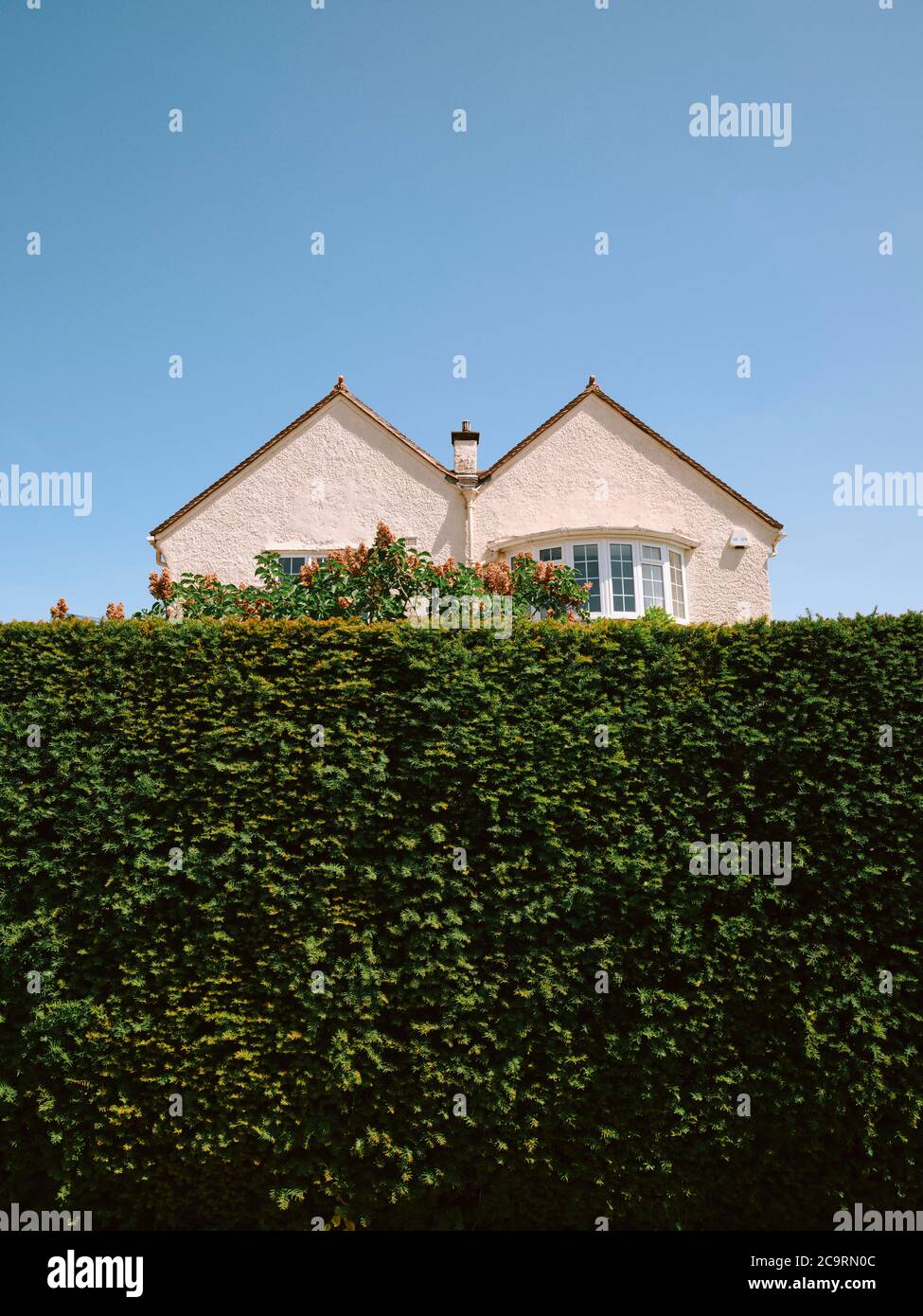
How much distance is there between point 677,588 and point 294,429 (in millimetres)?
9643

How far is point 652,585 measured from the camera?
59.4 feet

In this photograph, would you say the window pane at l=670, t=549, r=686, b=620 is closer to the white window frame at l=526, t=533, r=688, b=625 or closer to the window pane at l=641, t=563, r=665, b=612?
the white window frame at l=526, t=533, r=688, b=625

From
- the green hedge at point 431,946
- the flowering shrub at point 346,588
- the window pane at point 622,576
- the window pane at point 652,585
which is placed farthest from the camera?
the window pane at point 652,585

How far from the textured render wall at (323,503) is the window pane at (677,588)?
4.89m

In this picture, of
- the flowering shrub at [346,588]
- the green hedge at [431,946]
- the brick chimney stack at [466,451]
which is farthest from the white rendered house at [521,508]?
the green hedge at [431,946]

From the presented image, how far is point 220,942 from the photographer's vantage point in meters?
5.50

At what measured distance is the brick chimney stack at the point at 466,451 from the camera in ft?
62.5

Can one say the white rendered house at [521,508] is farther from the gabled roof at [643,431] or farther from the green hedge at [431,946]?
the green hedge at [431,946]

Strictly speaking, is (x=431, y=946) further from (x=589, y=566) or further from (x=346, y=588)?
(x=589, y=566)

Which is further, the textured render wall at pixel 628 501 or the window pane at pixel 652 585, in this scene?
the textured render wall at pixel 628 501
